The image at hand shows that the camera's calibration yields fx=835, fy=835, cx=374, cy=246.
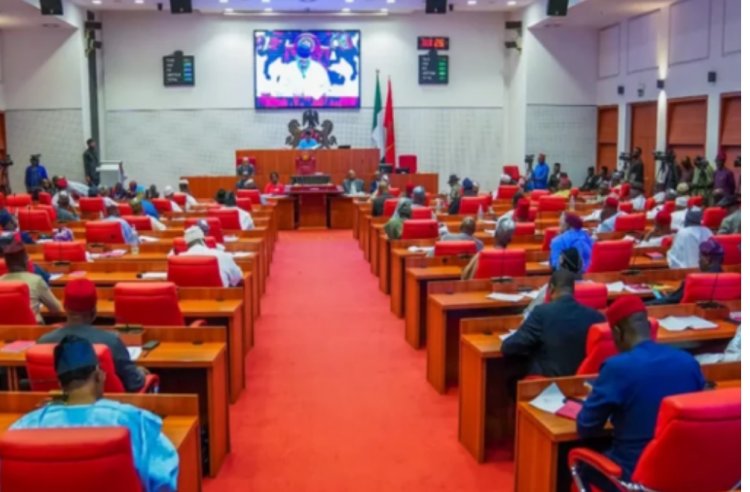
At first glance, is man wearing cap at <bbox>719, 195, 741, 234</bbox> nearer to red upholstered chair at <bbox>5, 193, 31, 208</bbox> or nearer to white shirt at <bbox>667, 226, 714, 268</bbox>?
white shirt at <bbox>667, 226, 714, 268</bbox>

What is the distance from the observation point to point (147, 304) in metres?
5.39

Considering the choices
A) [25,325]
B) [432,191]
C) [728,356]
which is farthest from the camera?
[432,191]

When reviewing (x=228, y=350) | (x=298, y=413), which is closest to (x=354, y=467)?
(x=298, y=413)

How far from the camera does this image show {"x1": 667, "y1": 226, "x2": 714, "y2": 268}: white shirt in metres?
7.57

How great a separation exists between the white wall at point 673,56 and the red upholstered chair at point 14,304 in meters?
12.4

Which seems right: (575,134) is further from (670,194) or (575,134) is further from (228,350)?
(228,350)

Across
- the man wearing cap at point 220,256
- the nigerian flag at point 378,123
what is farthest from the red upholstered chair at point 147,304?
the nigerian flag at point 378,123

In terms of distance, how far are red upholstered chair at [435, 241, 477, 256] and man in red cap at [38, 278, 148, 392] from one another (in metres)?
3.95

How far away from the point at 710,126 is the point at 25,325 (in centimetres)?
1394

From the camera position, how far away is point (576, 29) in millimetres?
21297

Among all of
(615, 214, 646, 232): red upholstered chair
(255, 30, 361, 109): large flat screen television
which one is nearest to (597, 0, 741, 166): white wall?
(615, 214, 646, 232): red upholstered chair

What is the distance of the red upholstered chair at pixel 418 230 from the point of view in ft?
30.8

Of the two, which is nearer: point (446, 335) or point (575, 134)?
point (446, 335)

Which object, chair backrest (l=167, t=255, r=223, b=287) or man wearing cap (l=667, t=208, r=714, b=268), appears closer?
chair backrest (l=167, t=255, r=223, b=287)
